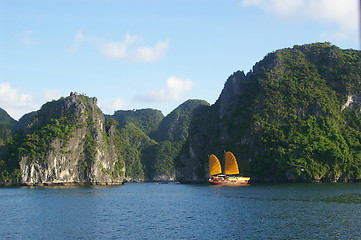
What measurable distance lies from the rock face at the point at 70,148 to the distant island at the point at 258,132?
346mm

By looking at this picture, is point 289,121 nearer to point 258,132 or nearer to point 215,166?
point 258,132

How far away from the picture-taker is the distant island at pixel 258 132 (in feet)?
417

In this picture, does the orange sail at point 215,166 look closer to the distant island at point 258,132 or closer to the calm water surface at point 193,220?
the distant island at point 258,132

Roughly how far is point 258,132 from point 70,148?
67486 millimetres

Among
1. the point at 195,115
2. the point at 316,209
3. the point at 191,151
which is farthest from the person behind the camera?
the point at 195,115

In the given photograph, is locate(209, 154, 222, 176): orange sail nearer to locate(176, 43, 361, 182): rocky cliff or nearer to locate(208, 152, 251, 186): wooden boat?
locate(208, 152, 251, 186): wooden boat

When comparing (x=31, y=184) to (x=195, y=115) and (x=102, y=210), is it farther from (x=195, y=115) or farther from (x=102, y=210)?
(x=102, y=210)

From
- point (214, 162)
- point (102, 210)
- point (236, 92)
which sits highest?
point (236, 92)

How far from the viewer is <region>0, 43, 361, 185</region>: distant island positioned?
127m

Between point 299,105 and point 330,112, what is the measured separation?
1035 cm

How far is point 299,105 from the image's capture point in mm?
145125

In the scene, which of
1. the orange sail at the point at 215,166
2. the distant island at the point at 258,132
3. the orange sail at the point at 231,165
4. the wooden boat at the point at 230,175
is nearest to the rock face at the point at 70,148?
the distant island at the point at 258,132

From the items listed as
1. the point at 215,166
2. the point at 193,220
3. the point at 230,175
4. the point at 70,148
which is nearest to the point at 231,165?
the point at 230,175

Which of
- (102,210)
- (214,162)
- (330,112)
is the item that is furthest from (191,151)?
(102,210)
